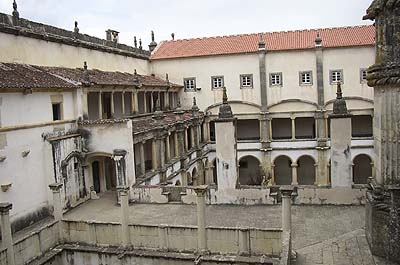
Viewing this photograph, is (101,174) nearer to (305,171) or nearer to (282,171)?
(282,171)

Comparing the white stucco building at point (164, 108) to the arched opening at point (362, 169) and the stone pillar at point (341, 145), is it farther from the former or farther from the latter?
the stone pillar at point (341, 145)

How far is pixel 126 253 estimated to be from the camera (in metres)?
13.2

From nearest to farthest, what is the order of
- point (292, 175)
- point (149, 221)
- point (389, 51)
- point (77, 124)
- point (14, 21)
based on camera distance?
point (389, 51) < point (149, 221) < point (14, 21) < point (77, 124) < point (292, 175)

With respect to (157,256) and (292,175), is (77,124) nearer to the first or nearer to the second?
(157,256)

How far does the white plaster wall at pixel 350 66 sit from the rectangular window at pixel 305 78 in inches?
44.2

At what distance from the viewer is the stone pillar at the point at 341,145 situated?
1598 cm

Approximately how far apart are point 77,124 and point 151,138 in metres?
3.97

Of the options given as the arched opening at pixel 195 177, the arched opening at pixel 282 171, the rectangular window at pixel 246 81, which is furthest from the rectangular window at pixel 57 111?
the arched opening at pixel 282 171

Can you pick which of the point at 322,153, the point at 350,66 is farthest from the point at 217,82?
the point at 350,66

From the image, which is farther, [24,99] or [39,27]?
[39,27]

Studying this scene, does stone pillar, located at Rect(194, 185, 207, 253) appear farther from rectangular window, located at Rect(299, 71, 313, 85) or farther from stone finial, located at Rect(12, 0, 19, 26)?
rectangular window, located at Rect(299, 71, 313, 85)

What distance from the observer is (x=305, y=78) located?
104 ft

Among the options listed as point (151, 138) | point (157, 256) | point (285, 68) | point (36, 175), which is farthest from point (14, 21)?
point (285, 68)

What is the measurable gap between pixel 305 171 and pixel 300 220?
20.1 metres
